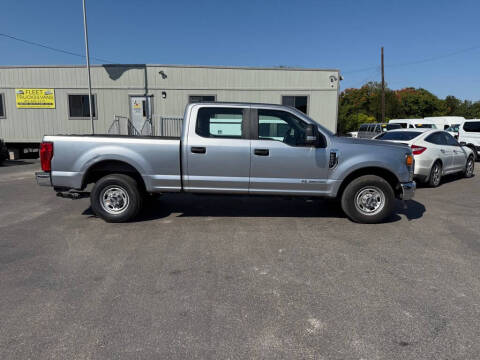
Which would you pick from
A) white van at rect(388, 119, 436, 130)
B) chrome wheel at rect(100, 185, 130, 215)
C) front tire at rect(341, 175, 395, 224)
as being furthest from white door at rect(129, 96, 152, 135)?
white van at rect(388, 119, 436, 130)

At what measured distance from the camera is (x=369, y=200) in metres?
5.27

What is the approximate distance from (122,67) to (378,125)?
18.6 m

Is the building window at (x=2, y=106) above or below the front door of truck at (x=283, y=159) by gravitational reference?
above

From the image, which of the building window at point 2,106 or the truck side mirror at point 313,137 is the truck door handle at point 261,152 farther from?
the building window at point 2,106

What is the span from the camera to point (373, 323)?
2621 millimetres

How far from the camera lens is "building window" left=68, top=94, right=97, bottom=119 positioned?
52.0 feet

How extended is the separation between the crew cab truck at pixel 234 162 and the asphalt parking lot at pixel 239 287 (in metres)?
0.54

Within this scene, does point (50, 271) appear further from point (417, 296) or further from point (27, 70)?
point (27, 70)

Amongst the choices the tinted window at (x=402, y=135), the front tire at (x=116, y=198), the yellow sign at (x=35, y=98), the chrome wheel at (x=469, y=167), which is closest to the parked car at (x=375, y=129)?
the chrome wheel at (x=469, y=167)

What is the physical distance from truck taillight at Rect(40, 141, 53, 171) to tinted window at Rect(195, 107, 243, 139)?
7.54ft

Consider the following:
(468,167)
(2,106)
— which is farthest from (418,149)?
(2,106)

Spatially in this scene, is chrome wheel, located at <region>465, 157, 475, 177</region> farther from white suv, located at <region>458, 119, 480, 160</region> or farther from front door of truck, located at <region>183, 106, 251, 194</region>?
front door of truck, located at <region>183, 106, 251, 194</region>

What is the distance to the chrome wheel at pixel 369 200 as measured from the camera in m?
5.22

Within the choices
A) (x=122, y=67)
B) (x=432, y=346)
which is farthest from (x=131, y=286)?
(x=122, y=67)
